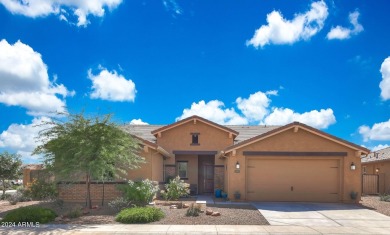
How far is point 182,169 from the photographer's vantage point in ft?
76.5

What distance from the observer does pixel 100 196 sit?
17.0 metres

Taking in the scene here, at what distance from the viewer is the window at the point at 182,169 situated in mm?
23234

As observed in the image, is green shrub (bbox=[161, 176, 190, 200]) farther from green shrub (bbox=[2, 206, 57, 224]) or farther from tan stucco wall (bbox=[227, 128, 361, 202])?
green shrub (bbox=[2, 206, 57, 224])

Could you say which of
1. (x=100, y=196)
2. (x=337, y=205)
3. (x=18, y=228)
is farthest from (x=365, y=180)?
(x=18, y=228)

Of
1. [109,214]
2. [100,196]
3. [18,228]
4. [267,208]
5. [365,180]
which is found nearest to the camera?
[18,228]

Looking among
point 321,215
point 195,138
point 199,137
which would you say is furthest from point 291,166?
point 195,138

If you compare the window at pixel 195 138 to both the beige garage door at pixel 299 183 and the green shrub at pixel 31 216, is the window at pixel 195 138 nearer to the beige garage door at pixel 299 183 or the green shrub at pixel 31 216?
the beige garage door at pixel 299 183

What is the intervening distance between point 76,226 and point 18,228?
183 cm

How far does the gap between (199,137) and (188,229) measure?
12265 millimetres

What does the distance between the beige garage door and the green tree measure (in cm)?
1449

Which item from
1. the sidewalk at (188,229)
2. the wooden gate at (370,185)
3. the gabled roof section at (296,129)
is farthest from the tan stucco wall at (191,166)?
the wooden gate at (370,185)

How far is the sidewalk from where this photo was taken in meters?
10.7

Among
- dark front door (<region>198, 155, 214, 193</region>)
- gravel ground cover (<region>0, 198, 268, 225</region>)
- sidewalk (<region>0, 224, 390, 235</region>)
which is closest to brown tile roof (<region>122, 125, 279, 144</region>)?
dark front door (<region>198, 155, 214, 193</region>)

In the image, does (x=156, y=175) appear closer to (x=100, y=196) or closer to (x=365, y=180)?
(x=100, y=196)
